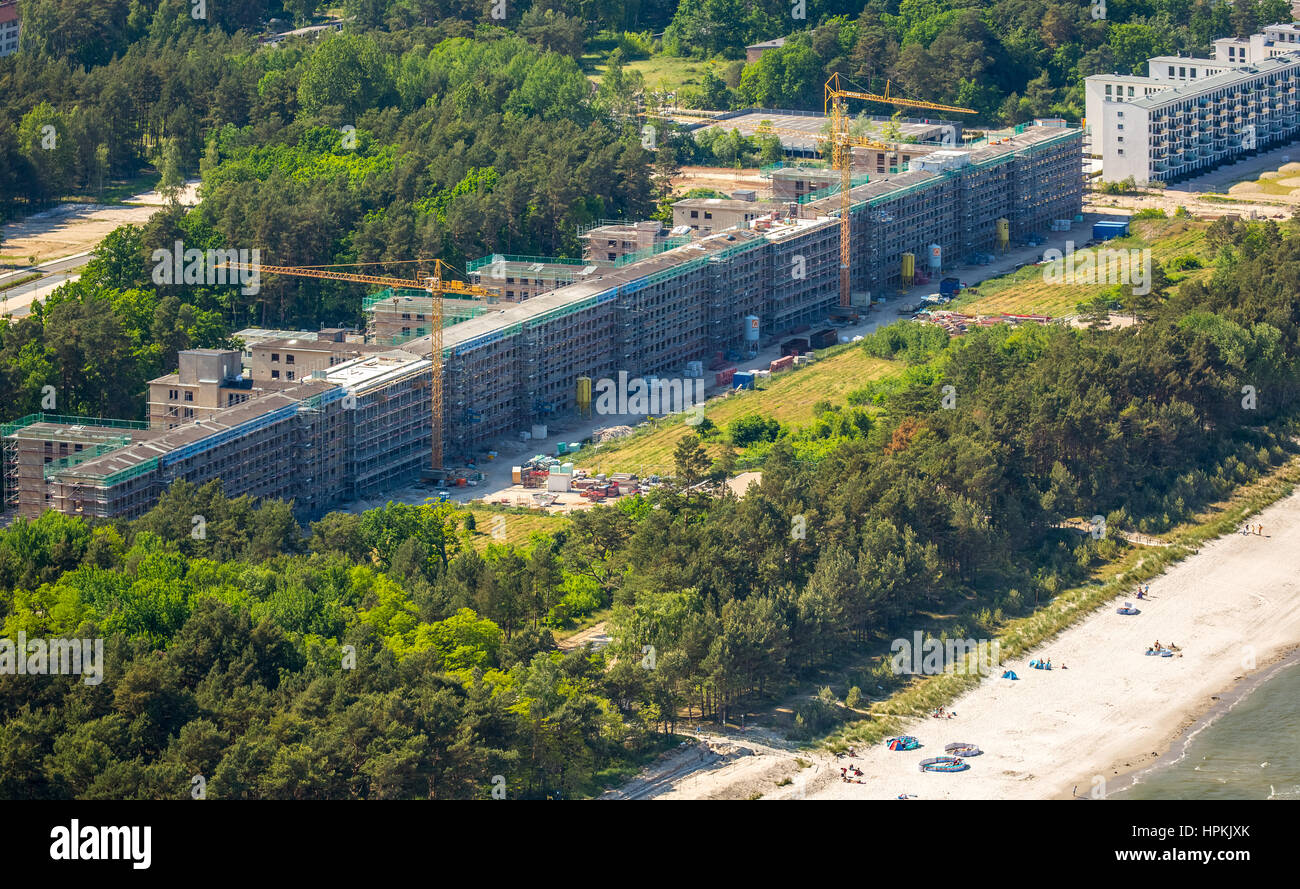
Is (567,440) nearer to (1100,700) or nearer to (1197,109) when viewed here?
(1100,700)

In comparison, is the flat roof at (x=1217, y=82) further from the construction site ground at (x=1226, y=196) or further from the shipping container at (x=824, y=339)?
the shipping container at (x=824, y=339)

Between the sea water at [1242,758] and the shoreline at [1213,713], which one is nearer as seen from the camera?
the sea water at [1242,758]

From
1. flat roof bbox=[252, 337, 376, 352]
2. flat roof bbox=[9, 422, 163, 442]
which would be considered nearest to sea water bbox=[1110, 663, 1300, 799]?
flat roof bbox=[9, 422, 163, 442]

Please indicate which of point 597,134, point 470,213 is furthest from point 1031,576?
point 597,134

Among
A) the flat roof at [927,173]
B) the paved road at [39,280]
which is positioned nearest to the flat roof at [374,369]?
the paved road at [39,280]

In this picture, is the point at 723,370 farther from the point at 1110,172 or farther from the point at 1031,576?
the point at 1110,172

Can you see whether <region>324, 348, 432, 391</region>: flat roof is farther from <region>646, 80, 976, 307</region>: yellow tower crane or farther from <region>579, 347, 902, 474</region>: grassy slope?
<region>646, 80, 976, 307</region>: yellow tower crane

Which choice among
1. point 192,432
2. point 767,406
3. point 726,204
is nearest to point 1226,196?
point 726,204
